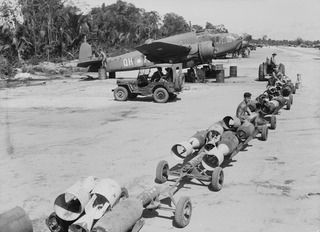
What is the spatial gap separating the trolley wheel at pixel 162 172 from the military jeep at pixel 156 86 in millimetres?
9084

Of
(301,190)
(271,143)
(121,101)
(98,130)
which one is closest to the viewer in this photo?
(301,190)

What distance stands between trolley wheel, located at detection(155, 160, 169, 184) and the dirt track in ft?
0.75

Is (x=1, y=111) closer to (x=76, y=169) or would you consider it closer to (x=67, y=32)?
(x=76, y=169)

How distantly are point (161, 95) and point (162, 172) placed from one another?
9.34m

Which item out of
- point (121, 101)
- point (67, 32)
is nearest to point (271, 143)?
point (121, 101)

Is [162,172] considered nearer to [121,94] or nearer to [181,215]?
[181,215]

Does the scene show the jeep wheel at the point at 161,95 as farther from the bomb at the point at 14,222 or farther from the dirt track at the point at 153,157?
the bomb at the point at 14,222

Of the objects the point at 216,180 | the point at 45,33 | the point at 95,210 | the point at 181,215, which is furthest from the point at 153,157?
the point at 45,33

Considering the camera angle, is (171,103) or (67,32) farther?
(67,32)

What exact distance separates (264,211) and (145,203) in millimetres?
1979

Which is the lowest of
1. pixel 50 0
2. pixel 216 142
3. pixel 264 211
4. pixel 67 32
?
pixel 264 211

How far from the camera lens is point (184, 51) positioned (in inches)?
908

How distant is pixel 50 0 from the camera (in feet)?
156

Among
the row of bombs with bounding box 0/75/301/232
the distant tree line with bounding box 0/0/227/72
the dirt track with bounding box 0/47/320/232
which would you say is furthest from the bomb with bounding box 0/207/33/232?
the distant tree line with bounding box 0/0/227/72
